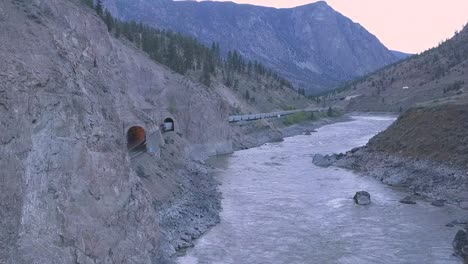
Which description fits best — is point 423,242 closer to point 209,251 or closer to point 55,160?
point 209,251

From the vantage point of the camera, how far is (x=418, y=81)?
132875 millimetres

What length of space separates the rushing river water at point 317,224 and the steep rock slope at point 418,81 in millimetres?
70952

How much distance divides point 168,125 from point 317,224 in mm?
25384

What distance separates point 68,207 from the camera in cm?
1694

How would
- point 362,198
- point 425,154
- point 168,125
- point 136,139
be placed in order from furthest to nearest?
point 168,125 → point 425,154 → point 136,139 → point 362,198

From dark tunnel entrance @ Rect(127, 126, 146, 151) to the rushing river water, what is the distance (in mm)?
7876

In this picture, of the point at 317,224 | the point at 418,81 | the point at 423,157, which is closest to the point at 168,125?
the point at 317,224

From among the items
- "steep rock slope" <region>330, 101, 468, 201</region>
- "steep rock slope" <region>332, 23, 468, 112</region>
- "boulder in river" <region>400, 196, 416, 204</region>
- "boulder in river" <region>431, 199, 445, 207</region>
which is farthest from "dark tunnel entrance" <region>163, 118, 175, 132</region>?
"steep rock slope" <region>332, 23, 468, 112</region>

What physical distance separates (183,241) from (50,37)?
42.9 ft

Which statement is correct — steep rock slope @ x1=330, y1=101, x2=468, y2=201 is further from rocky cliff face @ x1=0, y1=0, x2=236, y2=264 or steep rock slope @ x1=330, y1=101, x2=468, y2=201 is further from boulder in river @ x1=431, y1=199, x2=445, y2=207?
rocky cliff face @ x1=0, y1=0, x2=236, y2=264

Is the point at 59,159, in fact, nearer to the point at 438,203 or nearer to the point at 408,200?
the point at 408,200

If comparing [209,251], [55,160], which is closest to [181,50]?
[209,251]

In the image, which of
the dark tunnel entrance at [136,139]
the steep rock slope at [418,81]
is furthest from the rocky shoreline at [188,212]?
the steep rock slope at [418,81]

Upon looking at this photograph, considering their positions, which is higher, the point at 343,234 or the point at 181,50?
the point at 181,50
